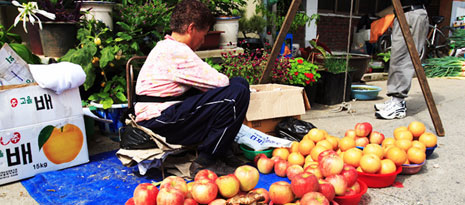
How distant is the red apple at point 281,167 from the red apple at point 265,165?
0.04 meters

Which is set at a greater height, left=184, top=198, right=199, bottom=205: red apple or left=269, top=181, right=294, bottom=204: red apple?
left=269, top=181, right=294, bottom=204: red apple

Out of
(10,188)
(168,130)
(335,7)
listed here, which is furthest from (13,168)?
(335,7)

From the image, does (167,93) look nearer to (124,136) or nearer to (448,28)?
(124,136)

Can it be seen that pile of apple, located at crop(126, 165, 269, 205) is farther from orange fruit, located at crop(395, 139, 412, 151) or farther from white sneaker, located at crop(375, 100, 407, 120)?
white sneaker, located at crop(375, 100, 407, 120)

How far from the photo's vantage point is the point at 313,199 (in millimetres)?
1591

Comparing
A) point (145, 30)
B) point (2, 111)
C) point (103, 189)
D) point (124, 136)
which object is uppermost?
point (145, 30)

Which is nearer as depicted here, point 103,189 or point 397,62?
point 103,189

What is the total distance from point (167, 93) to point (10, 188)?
1.34m

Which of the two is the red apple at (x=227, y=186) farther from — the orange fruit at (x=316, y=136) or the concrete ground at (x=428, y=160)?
the orange fruit at (x=316, y=136)

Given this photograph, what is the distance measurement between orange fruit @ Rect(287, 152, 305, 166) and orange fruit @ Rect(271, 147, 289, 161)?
0.06 meters

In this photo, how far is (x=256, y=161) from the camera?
275 centimetres

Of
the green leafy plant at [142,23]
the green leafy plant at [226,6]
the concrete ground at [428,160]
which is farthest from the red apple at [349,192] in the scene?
the green leafy plant at [226,6]

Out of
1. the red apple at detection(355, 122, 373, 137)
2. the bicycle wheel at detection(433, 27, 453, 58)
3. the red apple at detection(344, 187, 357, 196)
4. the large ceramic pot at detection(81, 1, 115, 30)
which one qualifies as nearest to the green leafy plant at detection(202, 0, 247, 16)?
the large ceramic pot at detection(81, 1, 115, 30)

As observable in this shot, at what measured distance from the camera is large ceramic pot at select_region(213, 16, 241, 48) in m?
4.55
